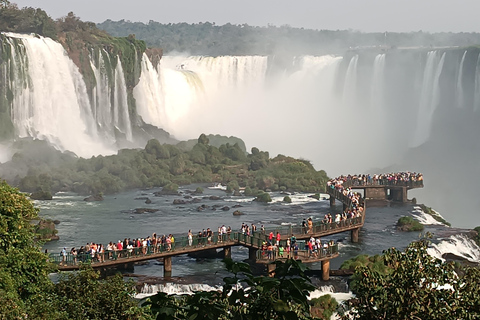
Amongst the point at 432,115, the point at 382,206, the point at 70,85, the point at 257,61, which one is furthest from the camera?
the point at 257,61

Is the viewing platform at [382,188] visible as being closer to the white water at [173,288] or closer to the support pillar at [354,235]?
the support pillar at [354,235]

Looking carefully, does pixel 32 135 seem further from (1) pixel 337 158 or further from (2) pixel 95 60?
(1) pixel 337 158

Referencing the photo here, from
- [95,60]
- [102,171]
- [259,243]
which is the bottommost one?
[259,243]

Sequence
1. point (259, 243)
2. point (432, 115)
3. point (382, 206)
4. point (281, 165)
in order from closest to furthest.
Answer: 1. point (259, 243)
2. point (382, 206)
3. point (281, 165)
4. point (432, 115)

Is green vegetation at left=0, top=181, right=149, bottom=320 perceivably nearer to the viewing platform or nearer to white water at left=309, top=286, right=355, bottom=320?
white water at left=309, top=286, right=355, bottom=320

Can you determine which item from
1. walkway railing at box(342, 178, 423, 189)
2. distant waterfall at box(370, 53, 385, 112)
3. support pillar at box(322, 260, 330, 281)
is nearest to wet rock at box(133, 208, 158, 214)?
walkway railing at box(342, 178, 423, 189)

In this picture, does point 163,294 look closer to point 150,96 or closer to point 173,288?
point 173,288

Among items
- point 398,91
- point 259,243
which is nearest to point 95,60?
point 398,91
